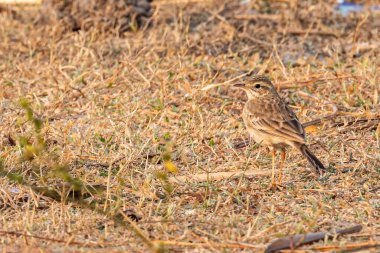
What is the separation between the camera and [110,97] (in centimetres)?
777

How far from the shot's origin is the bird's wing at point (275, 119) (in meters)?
6.02

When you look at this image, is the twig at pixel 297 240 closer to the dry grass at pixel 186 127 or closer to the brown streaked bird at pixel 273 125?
the dry grass at pixel 186 127

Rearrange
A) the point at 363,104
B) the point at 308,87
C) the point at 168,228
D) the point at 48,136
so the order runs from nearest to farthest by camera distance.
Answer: the point at 168,228 < the point at 48,136 < the point at 363,104 < the point at 308,87

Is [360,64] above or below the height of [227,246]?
above

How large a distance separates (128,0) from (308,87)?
2.75m

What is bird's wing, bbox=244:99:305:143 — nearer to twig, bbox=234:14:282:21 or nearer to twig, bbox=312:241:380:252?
twig, bbox=312:241:380:252

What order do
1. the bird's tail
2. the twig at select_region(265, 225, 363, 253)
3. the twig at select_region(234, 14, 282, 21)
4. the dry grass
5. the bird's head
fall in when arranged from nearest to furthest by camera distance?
the twig at select_region(265, 225, 363, 253)
the dry grass
the bird's tail
the bird's head
the twig at select_region(234, 14, 282, 21)

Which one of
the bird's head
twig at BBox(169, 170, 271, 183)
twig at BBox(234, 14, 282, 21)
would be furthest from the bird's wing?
twig at BBox(234, 14, 282, 21)

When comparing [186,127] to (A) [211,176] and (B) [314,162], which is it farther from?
(B) [314,162]

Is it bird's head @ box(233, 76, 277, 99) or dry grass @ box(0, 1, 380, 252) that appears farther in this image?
bird's head @ box(233, 76, 277, 99)

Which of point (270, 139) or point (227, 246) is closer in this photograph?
point (227, 246)

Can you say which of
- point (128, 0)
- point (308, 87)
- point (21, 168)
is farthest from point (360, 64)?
point (21, 168)

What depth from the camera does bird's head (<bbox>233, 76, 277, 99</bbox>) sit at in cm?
687

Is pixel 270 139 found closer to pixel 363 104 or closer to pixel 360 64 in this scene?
pixel 363 104
